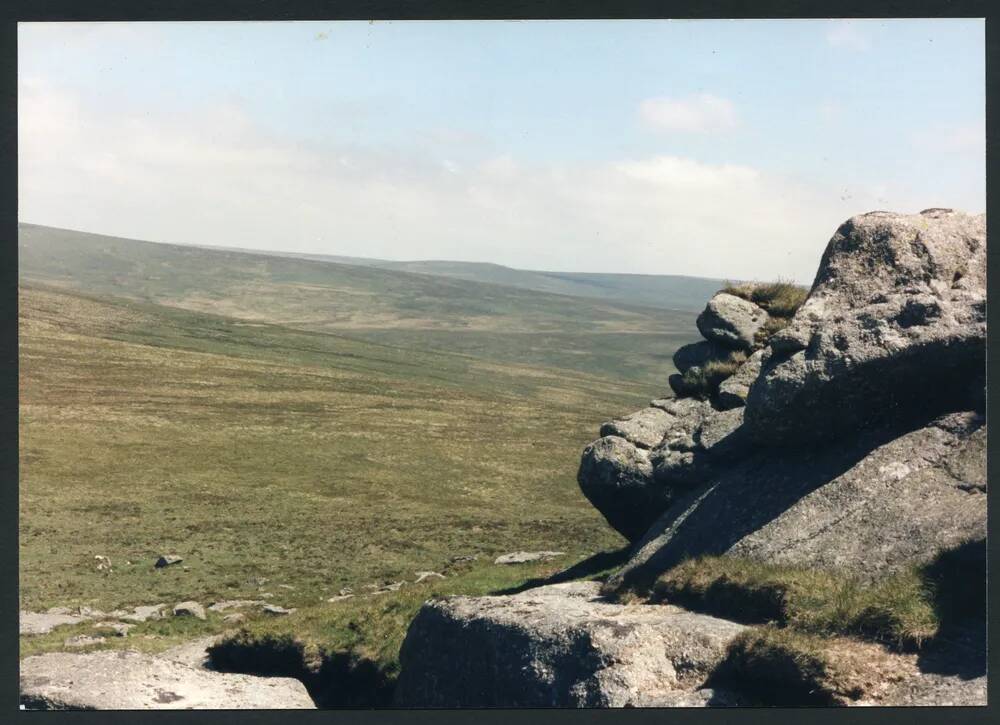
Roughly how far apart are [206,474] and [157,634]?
32185 millimetres

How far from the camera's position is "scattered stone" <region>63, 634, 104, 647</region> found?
86.5ft

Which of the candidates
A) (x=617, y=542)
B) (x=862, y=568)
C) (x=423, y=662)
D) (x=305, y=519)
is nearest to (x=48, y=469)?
(x=305, y=519)

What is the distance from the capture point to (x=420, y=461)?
236 feet

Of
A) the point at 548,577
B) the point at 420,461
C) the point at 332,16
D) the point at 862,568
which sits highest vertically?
the point at 332,16

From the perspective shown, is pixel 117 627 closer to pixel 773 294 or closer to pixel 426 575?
pixel 426 575

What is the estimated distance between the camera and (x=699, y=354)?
28312 millimetres

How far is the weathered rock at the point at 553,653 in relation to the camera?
48.0 ft

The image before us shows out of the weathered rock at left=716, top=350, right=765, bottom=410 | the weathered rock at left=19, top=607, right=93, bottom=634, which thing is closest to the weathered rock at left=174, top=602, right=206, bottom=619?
the weathered rock at left=19, top=607, right=93, bottom=634

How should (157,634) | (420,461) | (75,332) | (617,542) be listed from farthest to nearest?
(75,332) < (420,461) < (617,542) < (157,634)

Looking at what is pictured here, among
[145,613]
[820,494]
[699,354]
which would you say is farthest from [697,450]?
[145,613]

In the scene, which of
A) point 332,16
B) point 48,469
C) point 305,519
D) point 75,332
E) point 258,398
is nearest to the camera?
point 332,16

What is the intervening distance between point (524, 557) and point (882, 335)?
24.0 m

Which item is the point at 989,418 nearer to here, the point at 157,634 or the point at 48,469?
the point at 157,634

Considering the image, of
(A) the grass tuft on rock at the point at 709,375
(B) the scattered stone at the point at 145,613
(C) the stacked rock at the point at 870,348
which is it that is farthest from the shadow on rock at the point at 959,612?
(B) the scattered stone at the point at 145,613
